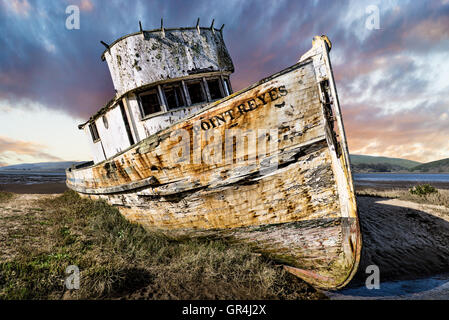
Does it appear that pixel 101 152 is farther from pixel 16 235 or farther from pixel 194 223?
pixel 194 223

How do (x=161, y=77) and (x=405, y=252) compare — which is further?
(x=405, y=252)

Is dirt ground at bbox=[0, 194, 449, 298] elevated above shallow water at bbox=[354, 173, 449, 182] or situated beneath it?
elevated above

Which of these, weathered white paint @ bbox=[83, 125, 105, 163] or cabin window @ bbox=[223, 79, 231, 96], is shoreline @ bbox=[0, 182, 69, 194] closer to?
weathered white paint @ bbox=[83, 125, 105, 163]

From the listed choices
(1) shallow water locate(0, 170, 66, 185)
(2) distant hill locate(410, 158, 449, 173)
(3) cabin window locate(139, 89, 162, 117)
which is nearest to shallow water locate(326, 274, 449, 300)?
(3) cabin window locate(139, 89, 162, 117)

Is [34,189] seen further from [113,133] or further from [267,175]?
[267,175]

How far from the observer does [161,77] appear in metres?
4.62

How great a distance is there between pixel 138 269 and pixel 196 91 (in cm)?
401

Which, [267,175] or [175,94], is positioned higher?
[175,94]

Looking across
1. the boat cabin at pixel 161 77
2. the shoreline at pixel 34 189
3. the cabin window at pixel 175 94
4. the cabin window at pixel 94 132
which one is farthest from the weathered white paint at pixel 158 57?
the shoreline at pixel 34 189

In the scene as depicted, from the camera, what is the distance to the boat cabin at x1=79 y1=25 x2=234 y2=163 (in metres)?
4.62

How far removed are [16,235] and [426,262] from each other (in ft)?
29.2

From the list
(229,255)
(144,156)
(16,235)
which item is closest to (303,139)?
(229,255)

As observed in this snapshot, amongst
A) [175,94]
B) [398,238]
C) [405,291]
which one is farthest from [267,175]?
[398,238]
